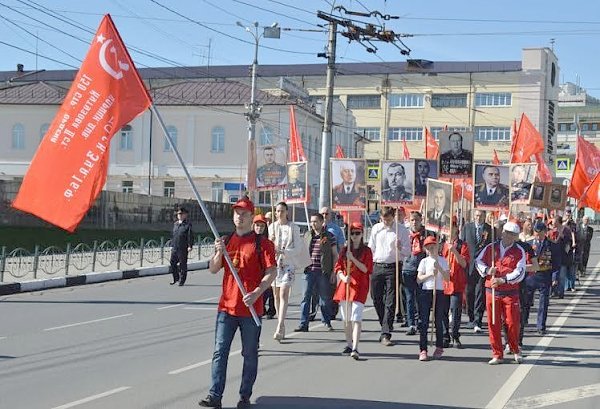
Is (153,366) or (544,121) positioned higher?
(544,121)

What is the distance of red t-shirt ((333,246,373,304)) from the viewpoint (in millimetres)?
10914

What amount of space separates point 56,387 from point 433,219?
6.57 meters

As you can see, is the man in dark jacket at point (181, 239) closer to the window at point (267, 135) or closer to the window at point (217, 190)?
the window at point (267, 135)

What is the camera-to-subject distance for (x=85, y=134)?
25.4 ft

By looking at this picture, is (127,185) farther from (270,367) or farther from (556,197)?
(270,367)

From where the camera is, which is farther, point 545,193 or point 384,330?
point 545,193

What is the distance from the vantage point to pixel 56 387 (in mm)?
8766

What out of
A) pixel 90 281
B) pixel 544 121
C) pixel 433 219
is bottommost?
pixel 90 281

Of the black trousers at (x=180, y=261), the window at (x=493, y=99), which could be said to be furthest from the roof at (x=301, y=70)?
the black trousers at (x=180, y=261)

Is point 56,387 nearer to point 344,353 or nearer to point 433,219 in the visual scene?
point 344,353

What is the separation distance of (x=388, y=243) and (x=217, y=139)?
47.5 m

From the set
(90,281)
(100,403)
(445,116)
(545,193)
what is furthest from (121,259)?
(445,116)

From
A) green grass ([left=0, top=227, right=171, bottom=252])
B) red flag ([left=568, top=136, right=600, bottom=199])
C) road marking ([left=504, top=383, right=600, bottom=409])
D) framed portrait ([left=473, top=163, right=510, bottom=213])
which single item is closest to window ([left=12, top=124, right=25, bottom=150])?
green grass ([left=0, top=227, right=171, bottom=252])

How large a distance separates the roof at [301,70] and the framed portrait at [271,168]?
63.8 m
